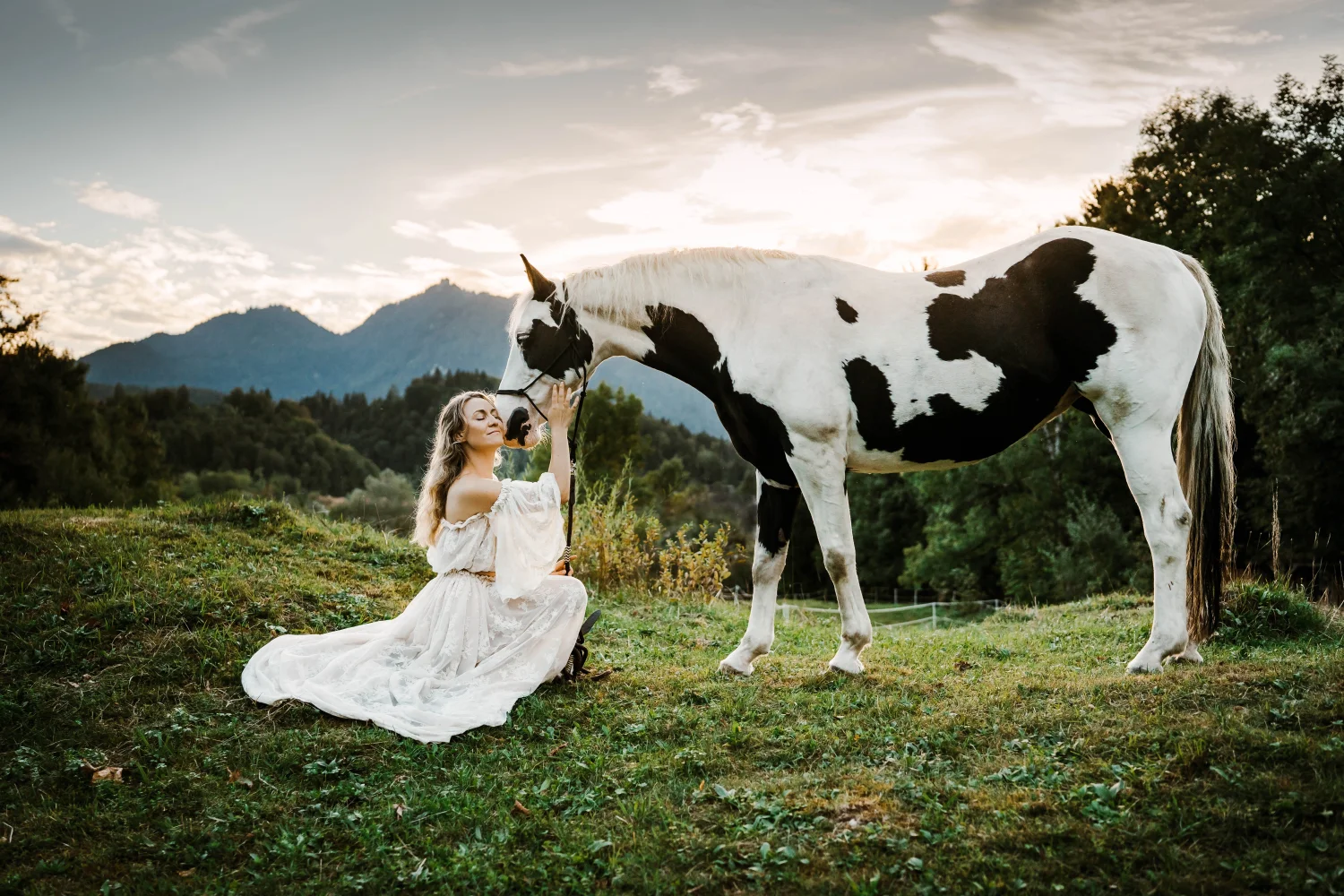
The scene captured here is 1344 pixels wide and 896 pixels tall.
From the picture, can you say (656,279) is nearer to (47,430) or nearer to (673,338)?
(673,338)

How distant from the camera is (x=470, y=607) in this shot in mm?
5020

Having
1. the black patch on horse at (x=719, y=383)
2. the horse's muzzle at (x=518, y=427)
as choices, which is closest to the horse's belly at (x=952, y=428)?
the black patch on horse at (x=719, y=383)

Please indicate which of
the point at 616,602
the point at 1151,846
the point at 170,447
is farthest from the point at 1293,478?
the point at 170,447

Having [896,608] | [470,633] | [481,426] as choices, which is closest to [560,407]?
[481,426]

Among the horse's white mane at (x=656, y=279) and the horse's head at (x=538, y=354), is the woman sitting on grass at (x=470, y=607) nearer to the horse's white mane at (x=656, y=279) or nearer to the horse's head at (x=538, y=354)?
the horse's head at (x=538, y=354)

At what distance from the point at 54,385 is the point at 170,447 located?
22665 millimetres

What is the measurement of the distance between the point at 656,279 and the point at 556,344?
2.63 feet

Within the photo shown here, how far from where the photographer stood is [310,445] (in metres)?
51.5

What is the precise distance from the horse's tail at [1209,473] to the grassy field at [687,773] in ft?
1.25

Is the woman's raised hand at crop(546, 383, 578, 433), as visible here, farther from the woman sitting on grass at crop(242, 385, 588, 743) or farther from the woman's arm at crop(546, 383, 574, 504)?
the woman sitting on grass at crop(242, 385, 588, 743)

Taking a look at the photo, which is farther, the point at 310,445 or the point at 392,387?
the point at 392,387

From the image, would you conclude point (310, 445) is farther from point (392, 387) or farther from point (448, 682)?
point (448, 682)

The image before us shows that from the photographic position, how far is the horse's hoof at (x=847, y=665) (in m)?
5.19

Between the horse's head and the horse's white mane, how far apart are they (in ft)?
0.27
